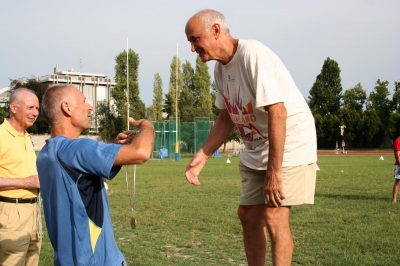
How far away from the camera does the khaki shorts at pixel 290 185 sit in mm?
4355

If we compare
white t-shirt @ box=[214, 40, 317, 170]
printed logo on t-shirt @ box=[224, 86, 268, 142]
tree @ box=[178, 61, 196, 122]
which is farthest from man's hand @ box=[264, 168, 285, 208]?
tree @ box=[178, 61, 196, 122]

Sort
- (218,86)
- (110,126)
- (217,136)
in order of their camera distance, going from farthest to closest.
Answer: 1. (110,126)
2. (217,136)
3. (218,86)

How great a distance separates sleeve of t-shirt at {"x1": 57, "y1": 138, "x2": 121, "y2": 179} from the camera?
314 cm

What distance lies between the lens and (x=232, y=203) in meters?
13.1

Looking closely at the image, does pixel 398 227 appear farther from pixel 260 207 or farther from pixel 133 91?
pixel 133 91

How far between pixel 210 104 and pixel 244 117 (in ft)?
240

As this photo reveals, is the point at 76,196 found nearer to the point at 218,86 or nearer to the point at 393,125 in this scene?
the point at 218,86

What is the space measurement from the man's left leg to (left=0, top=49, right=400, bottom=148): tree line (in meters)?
62.3

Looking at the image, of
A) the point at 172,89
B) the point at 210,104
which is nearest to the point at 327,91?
the point at 210,104

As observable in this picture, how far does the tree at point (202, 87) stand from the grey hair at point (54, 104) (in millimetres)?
72744

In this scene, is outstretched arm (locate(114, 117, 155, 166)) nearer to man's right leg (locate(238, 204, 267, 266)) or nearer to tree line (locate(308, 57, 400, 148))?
man's right leg (locate(238, 204, 267, 266))

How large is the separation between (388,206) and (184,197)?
5.46 metres

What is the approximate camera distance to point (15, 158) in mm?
5766

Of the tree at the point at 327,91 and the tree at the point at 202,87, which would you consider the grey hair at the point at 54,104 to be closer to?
the tree at the point at 202,87
